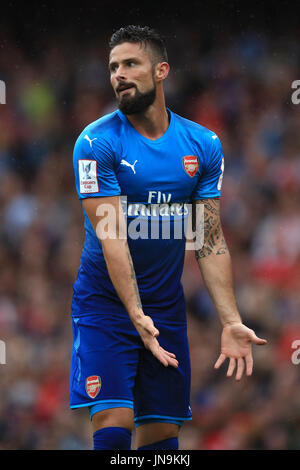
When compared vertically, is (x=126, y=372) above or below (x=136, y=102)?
below

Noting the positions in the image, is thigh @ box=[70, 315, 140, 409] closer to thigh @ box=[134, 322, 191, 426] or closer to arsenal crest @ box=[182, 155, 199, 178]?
thigh @ box=[134, 322, 191, 426]

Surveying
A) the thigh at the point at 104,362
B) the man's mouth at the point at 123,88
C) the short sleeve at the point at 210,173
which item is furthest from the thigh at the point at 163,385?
the man's mouth at the point at 123,88

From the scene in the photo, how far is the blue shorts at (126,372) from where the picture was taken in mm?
4434

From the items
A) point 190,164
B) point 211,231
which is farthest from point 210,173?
point 211,231

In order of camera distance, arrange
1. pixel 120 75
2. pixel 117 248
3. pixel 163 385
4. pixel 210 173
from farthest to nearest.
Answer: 1. pixel 210 173
2. pixel 163 385
3. pixel 120 75
4. pixel 117 248

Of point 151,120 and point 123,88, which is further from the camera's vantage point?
point 151,120

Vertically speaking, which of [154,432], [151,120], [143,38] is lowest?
[154,432]

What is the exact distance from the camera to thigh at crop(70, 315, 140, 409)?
441cm

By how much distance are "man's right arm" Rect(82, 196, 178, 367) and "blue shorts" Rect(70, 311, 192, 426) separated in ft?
0.96

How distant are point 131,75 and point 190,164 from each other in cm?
61

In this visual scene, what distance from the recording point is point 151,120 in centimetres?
461

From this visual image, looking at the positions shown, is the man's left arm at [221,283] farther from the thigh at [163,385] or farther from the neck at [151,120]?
the neck at [151,120]

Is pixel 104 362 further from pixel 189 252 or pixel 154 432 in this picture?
pixel 189 252

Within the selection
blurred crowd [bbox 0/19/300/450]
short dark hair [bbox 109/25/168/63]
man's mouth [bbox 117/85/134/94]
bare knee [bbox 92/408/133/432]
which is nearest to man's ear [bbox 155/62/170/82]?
short dark hair [bbox 109/25/168/63]
